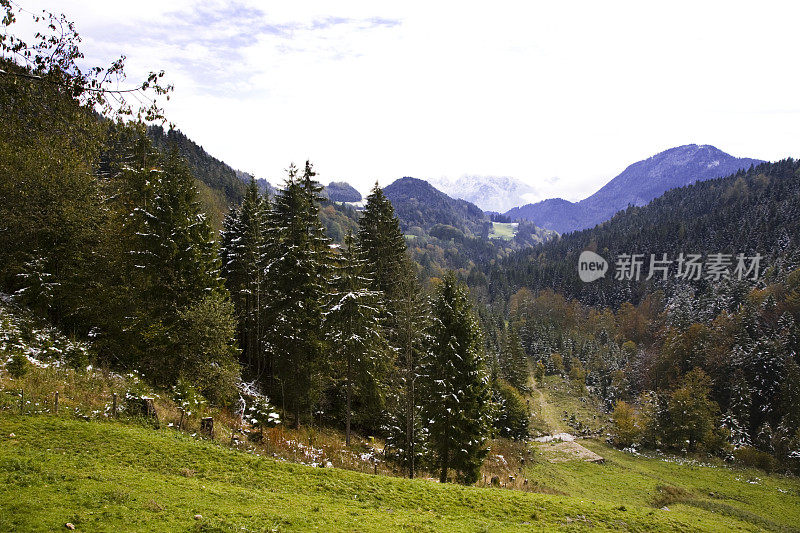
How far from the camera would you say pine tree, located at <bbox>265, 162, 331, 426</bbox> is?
88.5 feet

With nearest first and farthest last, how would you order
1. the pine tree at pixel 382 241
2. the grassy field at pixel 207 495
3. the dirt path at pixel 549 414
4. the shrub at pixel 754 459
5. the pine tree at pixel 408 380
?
the grassy field at pixel 207 495 → the pine tree at pixel 408 380 → the pine tree at pixel 382 241 → the shrub at pixel 754 459 → the dirt path at pixel 549 414

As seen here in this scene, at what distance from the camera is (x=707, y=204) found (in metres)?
188

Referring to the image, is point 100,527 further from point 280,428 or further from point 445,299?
point 445,299

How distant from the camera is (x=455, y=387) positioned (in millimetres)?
24188

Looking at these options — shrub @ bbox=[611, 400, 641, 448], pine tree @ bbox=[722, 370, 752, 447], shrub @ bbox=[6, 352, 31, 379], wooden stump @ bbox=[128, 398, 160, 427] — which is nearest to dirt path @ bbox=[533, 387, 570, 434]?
shrub @ bbox=[611, 400, 641, 448]

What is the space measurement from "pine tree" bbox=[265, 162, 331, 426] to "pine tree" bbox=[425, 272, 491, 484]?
324 inches

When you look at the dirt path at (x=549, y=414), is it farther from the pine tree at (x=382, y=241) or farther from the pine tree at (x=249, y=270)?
the pine tree at (x=249, y=270)

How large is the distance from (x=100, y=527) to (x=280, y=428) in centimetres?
1751

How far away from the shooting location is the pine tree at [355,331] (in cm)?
2584

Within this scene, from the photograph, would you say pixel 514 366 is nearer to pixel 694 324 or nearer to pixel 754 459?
pixel 754 459

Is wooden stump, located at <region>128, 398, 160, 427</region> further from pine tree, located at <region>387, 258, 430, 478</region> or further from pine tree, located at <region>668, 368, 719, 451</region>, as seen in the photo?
pine tree, located at <region>668, 368, 719, 451</region>

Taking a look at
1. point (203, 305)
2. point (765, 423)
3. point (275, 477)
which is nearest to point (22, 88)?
point (275, 477)

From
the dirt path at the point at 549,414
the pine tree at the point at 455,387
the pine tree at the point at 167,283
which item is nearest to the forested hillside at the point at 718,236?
the dirt path at the point at 549,414

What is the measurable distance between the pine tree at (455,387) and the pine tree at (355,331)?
15.0 feet
